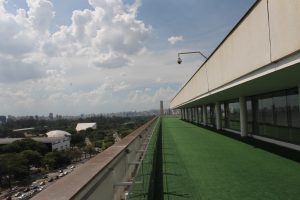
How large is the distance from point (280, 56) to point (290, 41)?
63 centimetres

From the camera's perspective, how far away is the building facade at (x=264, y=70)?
25.4 ft

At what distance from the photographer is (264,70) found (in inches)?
373

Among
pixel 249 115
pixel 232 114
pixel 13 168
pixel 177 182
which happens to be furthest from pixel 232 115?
pixel 13 168

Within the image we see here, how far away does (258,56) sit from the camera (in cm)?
966

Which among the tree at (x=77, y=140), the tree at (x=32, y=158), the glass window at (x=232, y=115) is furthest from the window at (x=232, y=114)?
the tree at (x=77, y=140)

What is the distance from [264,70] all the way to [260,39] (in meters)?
0.79

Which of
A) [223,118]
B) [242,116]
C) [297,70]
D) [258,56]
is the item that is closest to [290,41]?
[297,70]

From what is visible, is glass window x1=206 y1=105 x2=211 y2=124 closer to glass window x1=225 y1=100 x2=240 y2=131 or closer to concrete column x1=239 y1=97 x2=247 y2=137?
glass window x1=225 y1=100 x2=240 y2=131

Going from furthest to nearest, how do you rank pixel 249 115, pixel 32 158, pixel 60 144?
pixel 60 144, pixel 32 158, pixel 249 115

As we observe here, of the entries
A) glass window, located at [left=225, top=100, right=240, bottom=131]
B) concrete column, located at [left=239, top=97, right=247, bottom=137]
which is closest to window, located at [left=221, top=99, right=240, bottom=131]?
glass window, located at [left=225, top=100, right=240, bottom=131]

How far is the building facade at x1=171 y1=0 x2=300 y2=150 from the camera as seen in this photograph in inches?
305

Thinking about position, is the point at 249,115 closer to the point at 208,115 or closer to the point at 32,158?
the point at 208,115

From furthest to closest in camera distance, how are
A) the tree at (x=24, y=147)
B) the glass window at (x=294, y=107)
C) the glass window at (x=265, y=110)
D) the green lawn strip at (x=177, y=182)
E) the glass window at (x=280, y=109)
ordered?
the tree at (x=24, y=147), the glass window at (x=265, y=110), the glass window at (x=280, y=109), the glass window at (x=294, y=107), the green lawn strip at (x=177, y=182)

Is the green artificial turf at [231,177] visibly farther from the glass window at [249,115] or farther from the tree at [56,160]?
the tree at [56,160]
